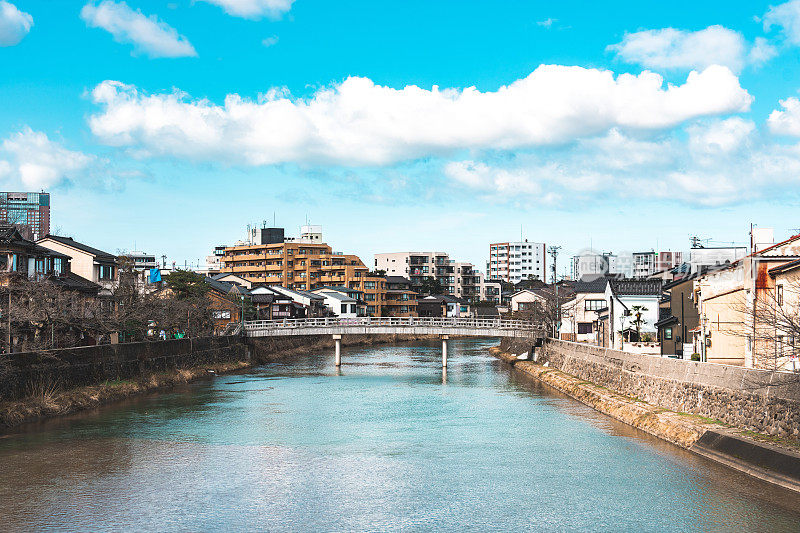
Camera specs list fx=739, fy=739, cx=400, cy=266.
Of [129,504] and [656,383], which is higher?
[656,383]

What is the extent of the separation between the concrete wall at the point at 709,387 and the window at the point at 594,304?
28.9m

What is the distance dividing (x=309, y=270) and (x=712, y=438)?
89.4m

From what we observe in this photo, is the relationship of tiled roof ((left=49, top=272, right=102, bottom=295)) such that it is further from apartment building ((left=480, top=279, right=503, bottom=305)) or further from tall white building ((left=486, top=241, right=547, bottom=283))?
tall white building ((left=486, top=241, right=547, bottom=283))

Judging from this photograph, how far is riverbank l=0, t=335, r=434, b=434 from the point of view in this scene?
93.4 feet

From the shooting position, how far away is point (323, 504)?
18000 mm

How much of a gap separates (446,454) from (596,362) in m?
17.5

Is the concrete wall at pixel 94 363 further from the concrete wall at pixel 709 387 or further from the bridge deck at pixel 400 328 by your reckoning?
the concrete wall at pixel 709 387

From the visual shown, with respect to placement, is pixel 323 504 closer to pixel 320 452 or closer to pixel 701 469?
pixel 320 452

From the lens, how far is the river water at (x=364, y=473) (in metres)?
16.8

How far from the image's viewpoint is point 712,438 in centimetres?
2216

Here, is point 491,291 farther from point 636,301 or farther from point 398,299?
point 636,301

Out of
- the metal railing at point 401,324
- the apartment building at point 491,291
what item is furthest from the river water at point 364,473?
the apartment building at point 491,291

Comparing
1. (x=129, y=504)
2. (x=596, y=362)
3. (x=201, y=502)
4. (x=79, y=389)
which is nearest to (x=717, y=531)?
(x=201, y=502)

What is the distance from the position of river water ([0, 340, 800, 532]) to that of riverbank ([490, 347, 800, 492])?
1.40 feet
